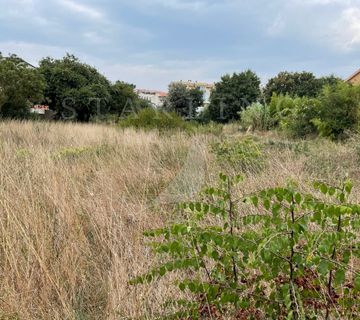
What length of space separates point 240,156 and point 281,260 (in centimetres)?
460

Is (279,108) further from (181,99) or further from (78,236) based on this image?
(78,236)

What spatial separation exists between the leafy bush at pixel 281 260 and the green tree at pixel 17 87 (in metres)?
18.1

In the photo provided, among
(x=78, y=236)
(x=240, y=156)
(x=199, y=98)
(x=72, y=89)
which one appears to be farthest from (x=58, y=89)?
(x=78, y=236)

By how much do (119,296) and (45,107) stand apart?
1010 inches

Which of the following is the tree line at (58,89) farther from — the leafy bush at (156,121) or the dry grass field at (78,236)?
the dry grass field at (78,236)

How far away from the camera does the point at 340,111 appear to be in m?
11.3

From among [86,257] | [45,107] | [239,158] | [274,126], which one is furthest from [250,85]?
[86,257]

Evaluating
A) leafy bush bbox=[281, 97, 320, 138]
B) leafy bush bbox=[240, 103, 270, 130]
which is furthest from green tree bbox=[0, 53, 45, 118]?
leafy bush bbox=[281, 97, 320, 138]

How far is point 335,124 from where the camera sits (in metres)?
11.3

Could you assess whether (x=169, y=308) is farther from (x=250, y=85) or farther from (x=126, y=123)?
(x=250, y=85)

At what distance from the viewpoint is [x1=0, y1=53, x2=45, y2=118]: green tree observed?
17359mm

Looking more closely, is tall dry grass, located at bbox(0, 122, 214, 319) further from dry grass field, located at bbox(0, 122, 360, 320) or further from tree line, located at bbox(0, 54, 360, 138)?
tree line, located at bbox(0, 54, 360, 138)

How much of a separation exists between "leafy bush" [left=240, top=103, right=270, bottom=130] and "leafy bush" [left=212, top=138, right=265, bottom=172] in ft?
34.9

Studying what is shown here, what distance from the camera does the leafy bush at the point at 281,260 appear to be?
1213mm
